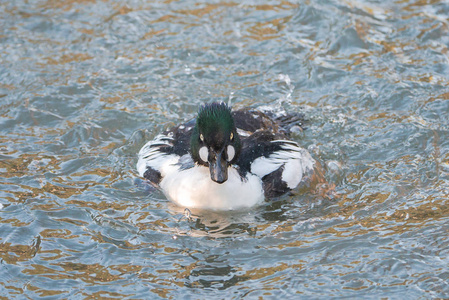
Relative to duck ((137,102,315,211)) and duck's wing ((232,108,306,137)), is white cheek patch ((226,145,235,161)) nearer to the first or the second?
duck ((137,102,315,211))

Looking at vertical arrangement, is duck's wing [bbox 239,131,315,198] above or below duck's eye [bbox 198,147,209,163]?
below

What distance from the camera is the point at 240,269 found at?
664cm

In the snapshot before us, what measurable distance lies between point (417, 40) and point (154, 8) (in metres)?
4.55

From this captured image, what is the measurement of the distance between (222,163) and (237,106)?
2647 mm

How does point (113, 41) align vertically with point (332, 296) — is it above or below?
above

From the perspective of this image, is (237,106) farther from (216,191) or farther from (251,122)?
(216,191)

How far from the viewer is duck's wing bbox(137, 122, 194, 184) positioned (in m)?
8.14

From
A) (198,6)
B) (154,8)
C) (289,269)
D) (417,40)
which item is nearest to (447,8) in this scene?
(417,40)

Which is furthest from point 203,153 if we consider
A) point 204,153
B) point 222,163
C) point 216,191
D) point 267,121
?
point 267,121

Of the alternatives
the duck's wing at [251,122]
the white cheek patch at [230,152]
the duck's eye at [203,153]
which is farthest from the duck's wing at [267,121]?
the duck's eye at [203,153]

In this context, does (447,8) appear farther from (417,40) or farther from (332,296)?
(332,296)

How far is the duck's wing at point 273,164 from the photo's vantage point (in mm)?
7879

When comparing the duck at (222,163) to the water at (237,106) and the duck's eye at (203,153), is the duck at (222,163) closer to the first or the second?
the duck's eye at (203,153)

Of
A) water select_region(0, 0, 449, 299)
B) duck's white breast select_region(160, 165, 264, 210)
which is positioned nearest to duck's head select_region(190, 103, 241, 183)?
duck's white breast select_region(160, 165, 264, 210)
